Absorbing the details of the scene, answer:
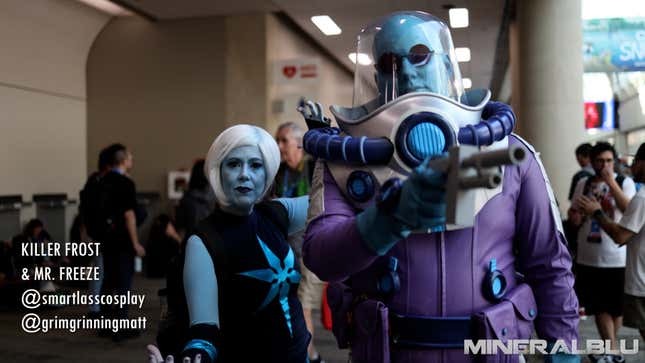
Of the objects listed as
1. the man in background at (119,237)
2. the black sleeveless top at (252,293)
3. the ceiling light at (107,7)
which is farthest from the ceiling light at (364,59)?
the ceiling light at (107,7)

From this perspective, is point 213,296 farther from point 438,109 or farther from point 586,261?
point 586,261

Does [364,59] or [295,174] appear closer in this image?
[364,59]

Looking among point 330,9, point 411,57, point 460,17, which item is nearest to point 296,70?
point 330,9

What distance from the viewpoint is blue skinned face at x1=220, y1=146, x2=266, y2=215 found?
182 centimetres

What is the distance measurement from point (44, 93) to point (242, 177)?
8243 millimetres

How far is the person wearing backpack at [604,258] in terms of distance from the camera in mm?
3979

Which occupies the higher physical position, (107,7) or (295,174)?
(107,7)

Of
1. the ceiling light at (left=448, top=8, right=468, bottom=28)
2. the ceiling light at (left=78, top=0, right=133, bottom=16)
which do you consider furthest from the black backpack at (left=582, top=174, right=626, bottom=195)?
the ceiling light at (left=78, top=0, right=133, bottom=16)

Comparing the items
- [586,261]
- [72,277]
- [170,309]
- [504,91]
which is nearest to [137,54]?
[72,277]

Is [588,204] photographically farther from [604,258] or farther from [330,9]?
[330,9]

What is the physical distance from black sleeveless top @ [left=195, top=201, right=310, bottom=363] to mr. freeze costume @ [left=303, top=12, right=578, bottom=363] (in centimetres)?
35

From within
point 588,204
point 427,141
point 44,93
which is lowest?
point 588,204

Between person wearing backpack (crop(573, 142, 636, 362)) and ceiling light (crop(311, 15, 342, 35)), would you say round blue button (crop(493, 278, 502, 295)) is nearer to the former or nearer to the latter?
person wearing backpack (crop(573, 142, 636, 362))

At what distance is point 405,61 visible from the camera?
1.48 m
